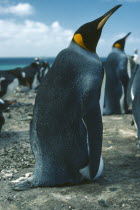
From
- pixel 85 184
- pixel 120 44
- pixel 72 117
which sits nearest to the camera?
pixel 72 117

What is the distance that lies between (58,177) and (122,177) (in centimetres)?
65

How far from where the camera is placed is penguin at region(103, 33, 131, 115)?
7.13 metres

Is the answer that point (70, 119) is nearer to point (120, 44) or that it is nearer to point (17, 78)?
point (120, 44)

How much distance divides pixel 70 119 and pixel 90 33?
796 mm

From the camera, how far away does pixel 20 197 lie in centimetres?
266

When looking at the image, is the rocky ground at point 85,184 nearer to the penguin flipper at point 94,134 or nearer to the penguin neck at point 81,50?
the penguin flipper at point 94,134

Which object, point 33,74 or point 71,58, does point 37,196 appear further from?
point 33,74

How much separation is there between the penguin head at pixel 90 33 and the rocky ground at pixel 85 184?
4.08 feet

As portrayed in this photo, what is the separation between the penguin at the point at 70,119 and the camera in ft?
8.95

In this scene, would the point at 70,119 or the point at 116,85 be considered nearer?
the point at 70,119

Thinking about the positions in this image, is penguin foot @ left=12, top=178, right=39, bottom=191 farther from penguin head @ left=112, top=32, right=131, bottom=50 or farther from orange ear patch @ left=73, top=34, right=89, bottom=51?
penguin head @ left=112, top=32, right=131, bottom=50

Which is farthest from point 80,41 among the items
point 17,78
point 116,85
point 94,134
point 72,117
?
point 17,78

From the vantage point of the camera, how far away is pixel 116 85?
23.6 feet

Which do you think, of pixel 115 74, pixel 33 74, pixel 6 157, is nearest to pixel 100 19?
pixel 6 157
